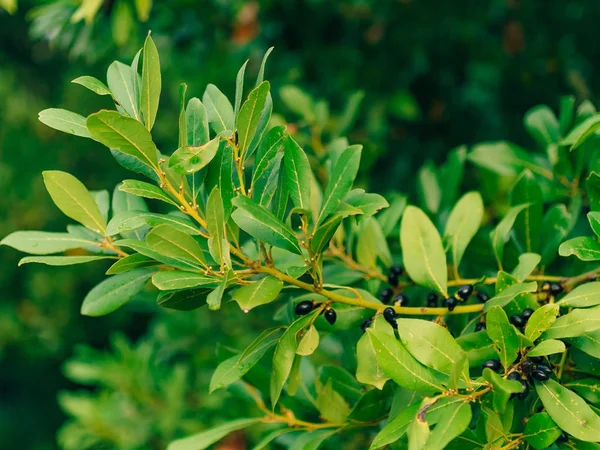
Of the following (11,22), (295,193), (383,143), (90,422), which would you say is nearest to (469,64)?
(383,143)

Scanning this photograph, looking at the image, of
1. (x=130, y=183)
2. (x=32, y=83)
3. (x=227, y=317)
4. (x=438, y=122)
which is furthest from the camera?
(x=32, y=83)

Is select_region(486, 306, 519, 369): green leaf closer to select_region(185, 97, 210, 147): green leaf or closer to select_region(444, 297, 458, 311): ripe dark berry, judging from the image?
select_region(444, 297, 458, 311): ripe dark berry

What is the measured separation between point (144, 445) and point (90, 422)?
21cm

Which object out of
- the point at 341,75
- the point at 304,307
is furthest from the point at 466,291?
the point at 341,75

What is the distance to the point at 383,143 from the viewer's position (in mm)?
2316

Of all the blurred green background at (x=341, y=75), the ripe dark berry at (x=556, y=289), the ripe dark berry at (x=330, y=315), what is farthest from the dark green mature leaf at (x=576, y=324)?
the blurred green background at (x=341, y=75)

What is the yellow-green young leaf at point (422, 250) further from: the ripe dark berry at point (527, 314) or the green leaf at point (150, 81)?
the green leaf at point (150, 81)

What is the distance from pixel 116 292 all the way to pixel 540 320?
564mm

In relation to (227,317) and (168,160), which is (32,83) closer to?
(227,317)

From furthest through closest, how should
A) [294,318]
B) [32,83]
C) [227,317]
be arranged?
1. [32,83]
2. [227,317]
3. [294,318]

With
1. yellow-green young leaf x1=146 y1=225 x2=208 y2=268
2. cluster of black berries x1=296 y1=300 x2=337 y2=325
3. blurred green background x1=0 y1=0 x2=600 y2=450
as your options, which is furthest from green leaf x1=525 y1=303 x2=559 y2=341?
blurred green background x1=0 y1=0 x2=600 y2=450

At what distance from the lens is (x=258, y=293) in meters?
0.83

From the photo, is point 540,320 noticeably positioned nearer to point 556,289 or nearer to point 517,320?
point 517,320

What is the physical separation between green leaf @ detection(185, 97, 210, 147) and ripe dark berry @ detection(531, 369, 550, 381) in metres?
0.52
